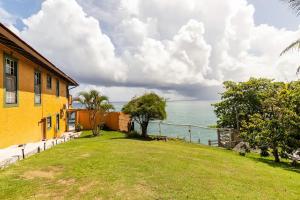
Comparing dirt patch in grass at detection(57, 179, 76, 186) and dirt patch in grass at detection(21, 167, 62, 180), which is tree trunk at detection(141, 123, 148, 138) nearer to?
dirt patch in grass at detection(21, 167, 62, 180)

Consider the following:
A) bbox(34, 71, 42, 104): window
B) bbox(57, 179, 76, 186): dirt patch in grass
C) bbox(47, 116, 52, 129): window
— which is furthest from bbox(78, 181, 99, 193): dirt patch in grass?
bbox(47, 116, 52, 129): window

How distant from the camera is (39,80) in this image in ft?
57.7

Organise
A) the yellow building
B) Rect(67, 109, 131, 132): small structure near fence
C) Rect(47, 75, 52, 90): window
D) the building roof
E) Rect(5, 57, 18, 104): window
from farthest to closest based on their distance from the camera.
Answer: Rect(67, 109, 131, 132): small structure near fence
Rect(47, 75, 52, 90): window
Rect(5, 57, 18, 104): window
the yellow building
the building roof

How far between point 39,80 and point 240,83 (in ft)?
81.2

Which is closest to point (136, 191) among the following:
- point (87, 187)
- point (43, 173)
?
point (87, 187)

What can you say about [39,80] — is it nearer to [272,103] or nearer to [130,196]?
[130,196]

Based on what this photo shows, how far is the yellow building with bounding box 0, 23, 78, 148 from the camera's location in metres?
11.4

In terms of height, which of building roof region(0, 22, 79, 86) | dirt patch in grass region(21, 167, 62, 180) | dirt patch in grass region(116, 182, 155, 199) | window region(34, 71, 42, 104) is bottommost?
dirt patch in grass region(116, 182, 155, 199)

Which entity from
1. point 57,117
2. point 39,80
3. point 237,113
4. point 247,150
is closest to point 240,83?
point 237,113

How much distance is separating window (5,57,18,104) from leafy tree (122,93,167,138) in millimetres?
10101

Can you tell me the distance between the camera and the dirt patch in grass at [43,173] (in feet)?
24.5

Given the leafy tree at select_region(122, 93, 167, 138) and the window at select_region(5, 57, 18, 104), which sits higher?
the window at select_region(5, 57, 18, 104)

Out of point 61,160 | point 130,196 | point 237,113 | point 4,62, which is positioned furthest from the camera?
point 237,113

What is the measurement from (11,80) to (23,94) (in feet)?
5.24
